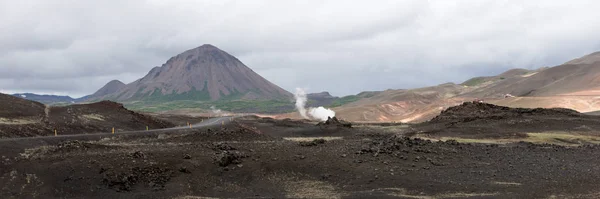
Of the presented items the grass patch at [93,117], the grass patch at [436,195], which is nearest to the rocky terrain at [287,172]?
the grass patch at [436,195]

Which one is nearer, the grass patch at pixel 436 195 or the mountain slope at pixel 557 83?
the grass patch at pixel 436 195

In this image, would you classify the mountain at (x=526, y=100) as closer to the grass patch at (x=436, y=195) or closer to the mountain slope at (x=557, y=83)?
the mountain slope at (x=557, y=83)

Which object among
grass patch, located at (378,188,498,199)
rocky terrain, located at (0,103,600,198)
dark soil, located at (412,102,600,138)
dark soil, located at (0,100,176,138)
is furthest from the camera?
dark soil, located at (412,102,600,138)

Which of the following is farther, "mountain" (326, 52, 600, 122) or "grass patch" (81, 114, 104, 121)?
"mountain" (326, 52, 600, 122)

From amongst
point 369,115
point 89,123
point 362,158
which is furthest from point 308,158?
point 369,115

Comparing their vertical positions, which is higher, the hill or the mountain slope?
the mountain slope

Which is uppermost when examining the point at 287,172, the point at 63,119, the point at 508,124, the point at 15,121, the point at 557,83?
the point at 557,83

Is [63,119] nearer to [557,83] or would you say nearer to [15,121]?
[15,121]

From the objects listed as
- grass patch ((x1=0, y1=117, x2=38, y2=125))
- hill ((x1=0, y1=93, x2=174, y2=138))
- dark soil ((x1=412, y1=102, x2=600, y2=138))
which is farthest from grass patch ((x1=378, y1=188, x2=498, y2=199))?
grass patch ((x1=0, y1=117, x2=38, y2=125))

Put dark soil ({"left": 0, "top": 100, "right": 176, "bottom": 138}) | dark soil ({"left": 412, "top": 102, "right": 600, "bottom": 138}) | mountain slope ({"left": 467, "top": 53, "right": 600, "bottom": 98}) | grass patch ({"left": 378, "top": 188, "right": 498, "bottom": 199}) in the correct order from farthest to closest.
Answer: mountain slope ({"left": 467, "top": 53, "right": 600, "bottom": 98}) → dark soil ({"left": 412, "top": 102, "right": 600, "bottom": 138}) → dark soil ({"left": 0, "top": 100, "right": 176, "bottom": 138}) → grass patch ({"left": 378, "top": 188, "right": 498, "bottom": 199})

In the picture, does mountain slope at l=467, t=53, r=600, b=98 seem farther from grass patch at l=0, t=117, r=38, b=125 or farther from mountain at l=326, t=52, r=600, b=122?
grass patch at l=0, t=117, r=38, b=125

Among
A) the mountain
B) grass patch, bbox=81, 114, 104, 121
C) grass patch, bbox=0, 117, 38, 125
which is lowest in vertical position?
grass patch, bbox=0, 117, 38, 125

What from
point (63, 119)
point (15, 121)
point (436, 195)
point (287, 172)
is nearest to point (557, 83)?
point (63, 119)

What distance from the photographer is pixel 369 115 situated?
127438 mm
